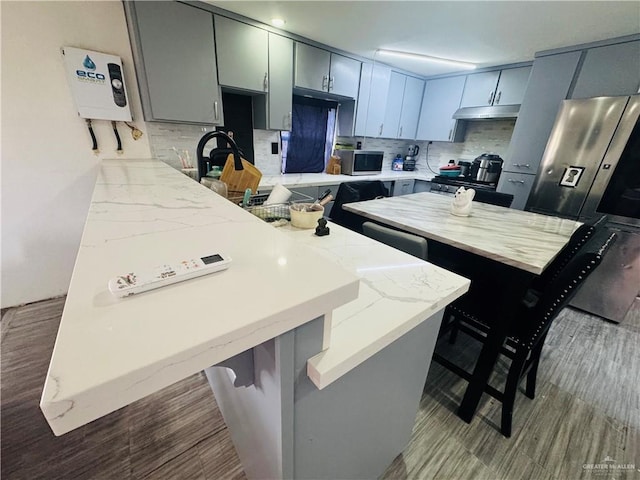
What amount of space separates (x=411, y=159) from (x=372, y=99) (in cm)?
135

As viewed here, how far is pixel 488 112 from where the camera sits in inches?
131

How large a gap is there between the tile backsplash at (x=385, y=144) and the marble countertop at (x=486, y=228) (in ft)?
5.52

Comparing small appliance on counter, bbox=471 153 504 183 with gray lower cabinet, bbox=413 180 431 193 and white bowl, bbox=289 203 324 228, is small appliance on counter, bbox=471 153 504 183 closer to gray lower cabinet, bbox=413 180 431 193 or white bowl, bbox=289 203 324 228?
gray lower cabinet, bbox=413 180 431 193

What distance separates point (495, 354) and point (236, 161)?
155 centimetres

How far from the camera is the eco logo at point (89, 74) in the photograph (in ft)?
6.19

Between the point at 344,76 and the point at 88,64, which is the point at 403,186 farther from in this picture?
the point at 88,64

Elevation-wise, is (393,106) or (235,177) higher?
(393,106)

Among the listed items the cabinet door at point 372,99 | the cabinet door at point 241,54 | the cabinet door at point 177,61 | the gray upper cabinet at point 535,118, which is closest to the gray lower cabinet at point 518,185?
the gray upper cabinet at point 535,118

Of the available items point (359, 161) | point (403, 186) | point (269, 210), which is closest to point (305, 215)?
point (269, 210)

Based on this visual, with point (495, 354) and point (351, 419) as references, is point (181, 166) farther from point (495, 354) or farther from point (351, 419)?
point (495, 354)

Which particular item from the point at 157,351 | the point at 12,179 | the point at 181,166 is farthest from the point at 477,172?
the point at 12,179

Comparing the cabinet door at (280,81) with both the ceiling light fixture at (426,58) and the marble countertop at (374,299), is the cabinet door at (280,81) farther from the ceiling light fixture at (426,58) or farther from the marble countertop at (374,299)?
the marble countertop at (374,299)

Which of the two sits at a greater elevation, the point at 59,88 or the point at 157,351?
the point at 59,88

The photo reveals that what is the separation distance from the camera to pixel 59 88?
1.88m
